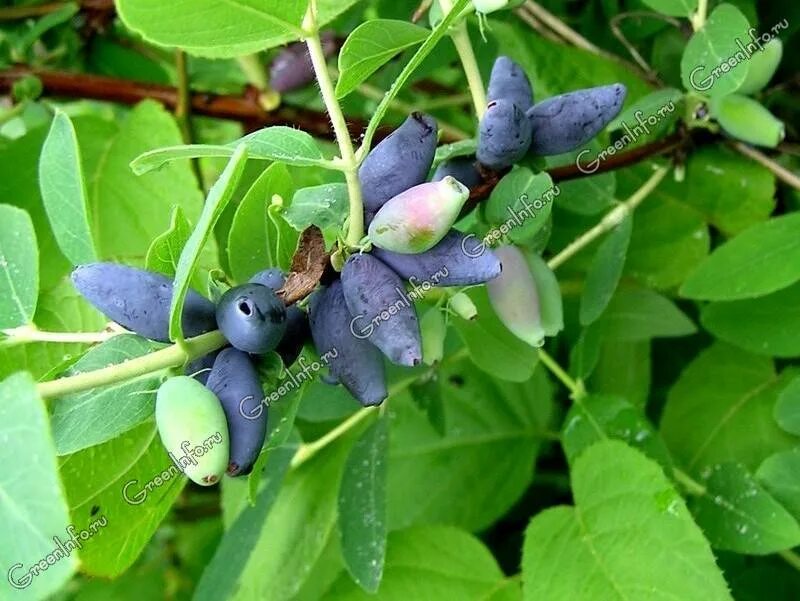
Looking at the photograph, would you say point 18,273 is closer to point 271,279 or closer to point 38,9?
point 271,279

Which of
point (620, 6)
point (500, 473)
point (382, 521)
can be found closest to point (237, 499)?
point (382, 521)

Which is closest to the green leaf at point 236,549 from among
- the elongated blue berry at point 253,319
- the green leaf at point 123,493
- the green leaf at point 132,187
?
the green leaf at point 123,493

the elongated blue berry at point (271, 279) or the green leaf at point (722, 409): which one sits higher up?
the elongated blue berry at point (271, 279)

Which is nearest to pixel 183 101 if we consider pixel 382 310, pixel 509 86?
pixel 509 86

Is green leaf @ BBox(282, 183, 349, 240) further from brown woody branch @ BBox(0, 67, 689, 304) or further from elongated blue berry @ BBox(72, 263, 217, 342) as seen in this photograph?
brown woody branch @ BBox(0, 67, 689, 304)

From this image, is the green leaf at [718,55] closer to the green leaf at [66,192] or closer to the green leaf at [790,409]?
the green leaf at [790,409]

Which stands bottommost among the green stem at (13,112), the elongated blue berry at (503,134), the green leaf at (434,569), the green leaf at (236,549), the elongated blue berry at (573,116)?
the green leaf at (434,569)
